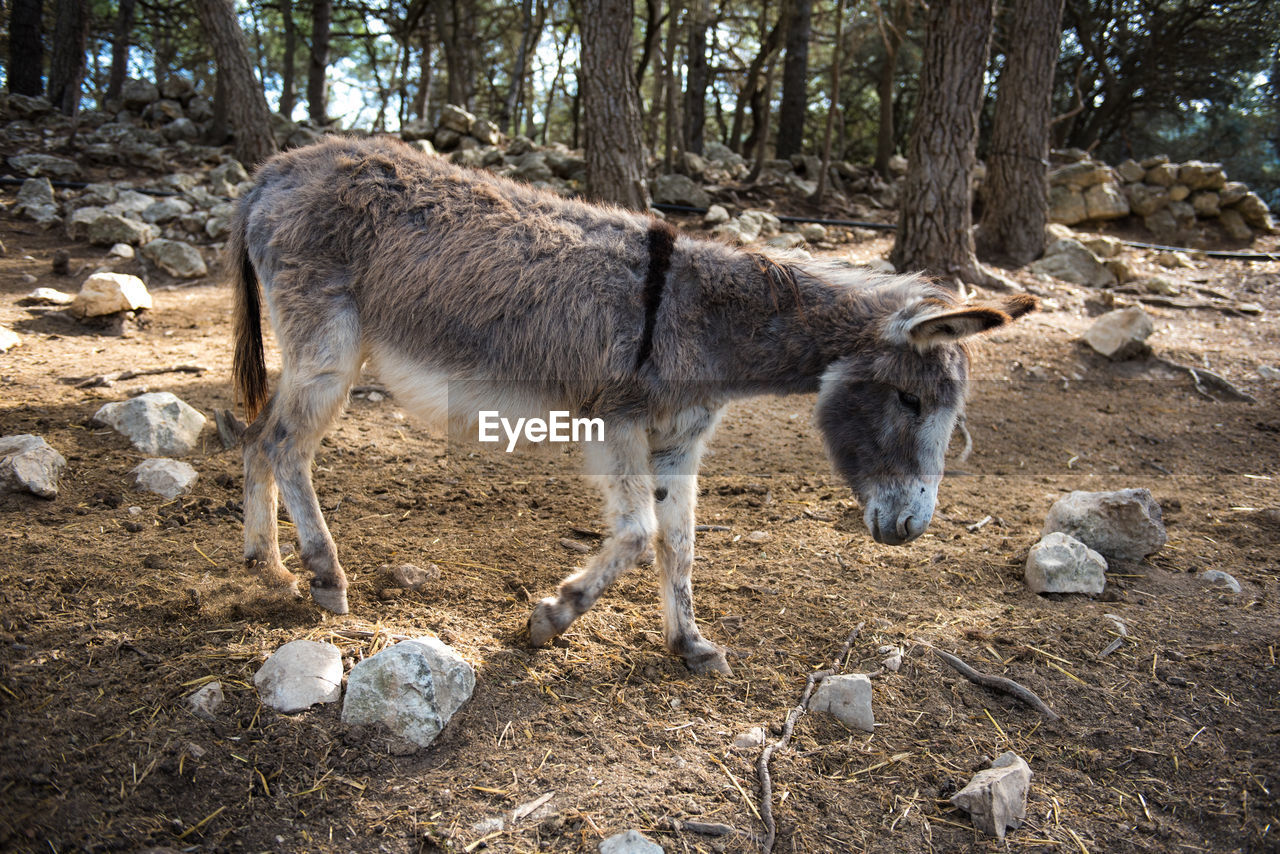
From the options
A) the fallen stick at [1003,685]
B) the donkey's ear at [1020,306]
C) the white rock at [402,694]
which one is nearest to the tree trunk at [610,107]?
the donkey's ear at [1020,306]

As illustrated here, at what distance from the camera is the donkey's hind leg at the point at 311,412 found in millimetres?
3033

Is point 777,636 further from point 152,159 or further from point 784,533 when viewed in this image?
point 152,159

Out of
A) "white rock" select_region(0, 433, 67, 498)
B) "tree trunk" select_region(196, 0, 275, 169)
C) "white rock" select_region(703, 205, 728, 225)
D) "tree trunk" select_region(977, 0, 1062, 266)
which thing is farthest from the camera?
"white rock" select_region(703, 205, 728, 225)

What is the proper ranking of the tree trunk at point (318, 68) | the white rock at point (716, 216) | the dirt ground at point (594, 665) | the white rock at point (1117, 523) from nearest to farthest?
the dirt ground at point (594, 665), the white rock at point (1117, 523), the white rock at point (716, 216), the tree trunk at point (318, 68)

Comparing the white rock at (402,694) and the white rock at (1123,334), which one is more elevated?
the white rock at (1123,334)

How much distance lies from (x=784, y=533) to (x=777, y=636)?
935 mm

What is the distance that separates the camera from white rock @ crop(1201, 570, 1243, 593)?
3.53m

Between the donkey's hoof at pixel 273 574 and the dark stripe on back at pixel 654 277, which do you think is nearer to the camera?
the dark stripe on back at pixel 654 277

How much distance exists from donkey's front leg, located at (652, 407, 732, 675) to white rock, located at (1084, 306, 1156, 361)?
5280 millimetres

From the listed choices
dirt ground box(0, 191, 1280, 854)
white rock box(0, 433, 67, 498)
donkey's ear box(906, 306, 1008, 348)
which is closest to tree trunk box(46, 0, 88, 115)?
dirt ground box(0, 191, 1280, 854)

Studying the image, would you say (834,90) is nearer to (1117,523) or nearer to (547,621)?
(1117,523)

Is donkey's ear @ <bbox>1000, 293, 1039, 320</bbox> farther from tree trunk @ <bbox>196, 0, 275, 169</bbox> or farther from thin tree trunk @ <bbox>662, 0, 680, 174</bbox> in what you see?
thin tree trunk @ <bbox>662, 0, 680, 174</bbox>

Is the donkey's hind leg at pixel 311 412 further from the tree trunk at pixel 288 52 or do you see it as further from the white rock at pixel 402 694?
the tree trunk at pixel 288 52

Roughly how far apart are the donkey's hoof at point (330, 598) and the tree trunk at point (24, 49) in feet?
48.3
